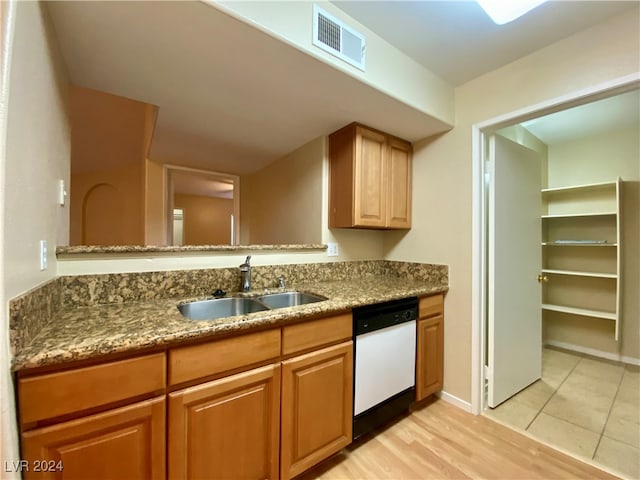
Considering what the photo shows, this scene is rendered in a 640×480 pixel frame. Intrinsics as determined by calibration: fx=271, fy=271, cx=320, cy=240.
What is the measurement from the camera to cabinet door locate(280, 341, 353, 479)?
4.05ft

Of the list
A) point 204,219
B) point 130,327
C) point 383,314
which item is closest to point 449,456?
point 383,314

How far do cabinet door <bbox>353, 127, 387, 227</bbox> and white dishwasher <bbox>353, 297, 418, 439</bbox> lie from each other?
65cm

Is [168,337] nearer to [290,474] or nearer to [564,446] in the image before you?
[290,474]

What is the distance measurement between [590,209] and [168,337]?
4068mm

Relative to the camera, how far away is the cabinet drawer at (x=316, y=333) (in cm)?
124

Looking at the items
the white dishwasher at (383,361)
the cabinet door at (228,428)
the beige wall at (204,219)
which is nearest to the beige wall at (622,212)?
the white dishwasher at (383,361)

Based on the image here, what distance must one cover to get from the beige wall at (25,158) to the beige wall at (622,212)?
14.1 feet

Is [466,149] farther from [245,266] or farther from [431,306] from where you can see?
[245,266]

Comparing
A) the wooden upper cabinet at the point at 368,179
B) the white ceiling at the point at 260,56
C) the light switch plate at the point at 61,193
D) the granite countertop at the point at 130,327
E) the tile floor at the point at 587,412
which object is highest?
the white ceiling at the point at 260,56

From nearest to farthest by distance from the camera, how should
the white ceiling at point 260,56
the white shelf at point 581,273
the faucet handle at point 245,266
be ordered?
the white ceiling at point 260,56, the faucet handle at point 245,266, the white shelf at point 581,273

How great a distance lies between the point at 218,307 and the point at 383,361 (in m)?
1.02

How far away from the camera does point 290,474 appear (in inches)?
48.9

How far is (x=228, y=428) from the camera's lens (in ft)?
3.53

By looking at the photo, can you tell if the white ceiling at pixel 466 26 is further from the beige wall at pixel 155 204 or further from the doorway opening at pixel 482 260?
the beige wall at pixel 155 204
